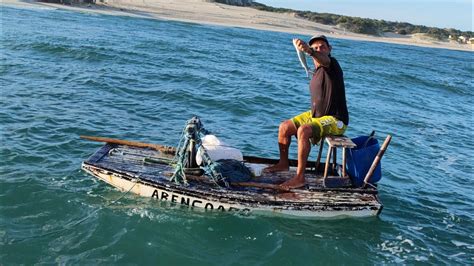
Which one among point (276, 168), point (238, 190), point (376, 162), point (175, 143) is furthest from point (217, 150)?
point (175, 143)

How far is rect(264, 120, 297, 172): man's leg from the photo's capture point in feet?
29.0

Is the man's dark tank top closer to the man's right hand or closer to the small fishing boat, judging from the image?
the man's right hand

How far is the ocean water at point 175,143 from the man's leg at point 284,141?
46.6 inches

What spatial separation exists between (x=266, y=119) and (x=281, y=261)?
881cm

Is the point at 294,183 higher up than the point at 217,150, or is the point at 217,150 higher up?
the point at 217,150

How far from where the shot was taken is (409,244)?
27.6 ft

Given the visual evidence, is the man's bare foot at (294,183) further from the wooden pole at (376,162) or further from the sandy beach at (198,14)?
the sandy beach at (198,14)

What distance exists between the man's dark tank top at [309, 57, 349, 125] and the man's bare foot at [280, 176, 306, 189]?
45.7 inches

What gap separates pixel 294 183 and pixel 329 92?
65.1 inches

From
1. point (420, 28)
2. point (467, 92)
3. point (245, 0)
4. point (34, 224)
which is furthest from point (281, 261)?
point (420, 28)

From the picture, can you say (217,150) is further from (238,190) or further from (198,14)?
(198,14)

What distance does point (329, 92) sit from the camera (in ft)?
27.7

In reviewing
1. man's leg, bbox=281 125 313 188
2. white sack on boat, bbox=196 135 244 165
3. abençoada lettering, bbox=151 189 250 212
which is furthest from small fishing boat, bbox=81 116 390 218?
white sack on boat, bbox=196 135 244 165

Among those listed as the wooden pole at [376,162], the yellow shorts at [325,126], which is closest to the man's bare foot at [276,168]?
the yellow shorts at [325,126]
